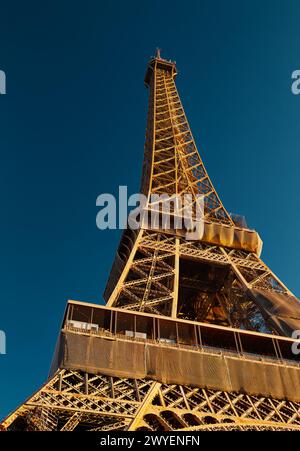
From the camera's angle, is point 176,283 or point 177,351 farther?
point 176,283

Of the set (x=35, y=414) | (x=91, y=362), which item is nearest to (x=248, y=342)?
(x=91, y=362)

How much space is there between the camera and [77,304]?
18438 millimetres

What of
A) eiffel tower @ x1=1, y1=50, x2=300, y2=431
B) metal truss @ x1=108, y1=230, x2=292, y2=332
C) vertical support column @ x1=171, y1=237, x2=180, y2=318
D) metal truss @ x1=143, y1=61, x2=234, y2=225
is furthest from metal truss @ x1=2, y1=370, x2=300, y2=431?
metal truss @ x1=143, y1=61, x2=234, y2=225

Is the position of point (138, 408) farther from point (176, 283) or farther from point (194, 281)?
point (194, 281)

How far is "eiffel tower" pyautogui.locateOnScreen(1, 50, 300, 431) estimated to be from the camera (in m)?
14.6

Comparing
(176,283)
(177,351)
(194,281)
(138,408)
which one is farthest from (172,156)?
(138,408)

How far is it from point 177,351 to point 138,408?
4045mm

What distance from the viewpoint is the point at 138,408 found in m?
14.5

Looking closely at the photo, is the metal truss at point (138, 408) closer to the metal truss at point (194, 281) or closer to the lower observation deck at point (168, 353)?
the lower observation deck at point (168, 353)

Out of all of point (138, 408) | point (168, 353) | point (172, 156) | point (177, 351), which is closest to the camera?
point (138, 408)

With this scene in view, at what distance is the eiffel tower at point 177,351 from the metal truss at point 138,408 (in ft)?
0.11

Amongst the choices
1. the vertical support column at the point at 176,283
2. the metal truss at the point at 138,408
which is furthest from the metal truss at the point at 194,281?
the metal truss at the point at 138,408

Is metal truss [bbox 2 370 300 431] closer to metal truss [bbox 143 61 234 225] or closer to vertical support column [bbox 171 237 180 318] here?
vertical support column [bbox 171 237 180 318]

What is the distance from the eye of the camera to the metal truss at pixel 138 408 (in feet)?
44.2
